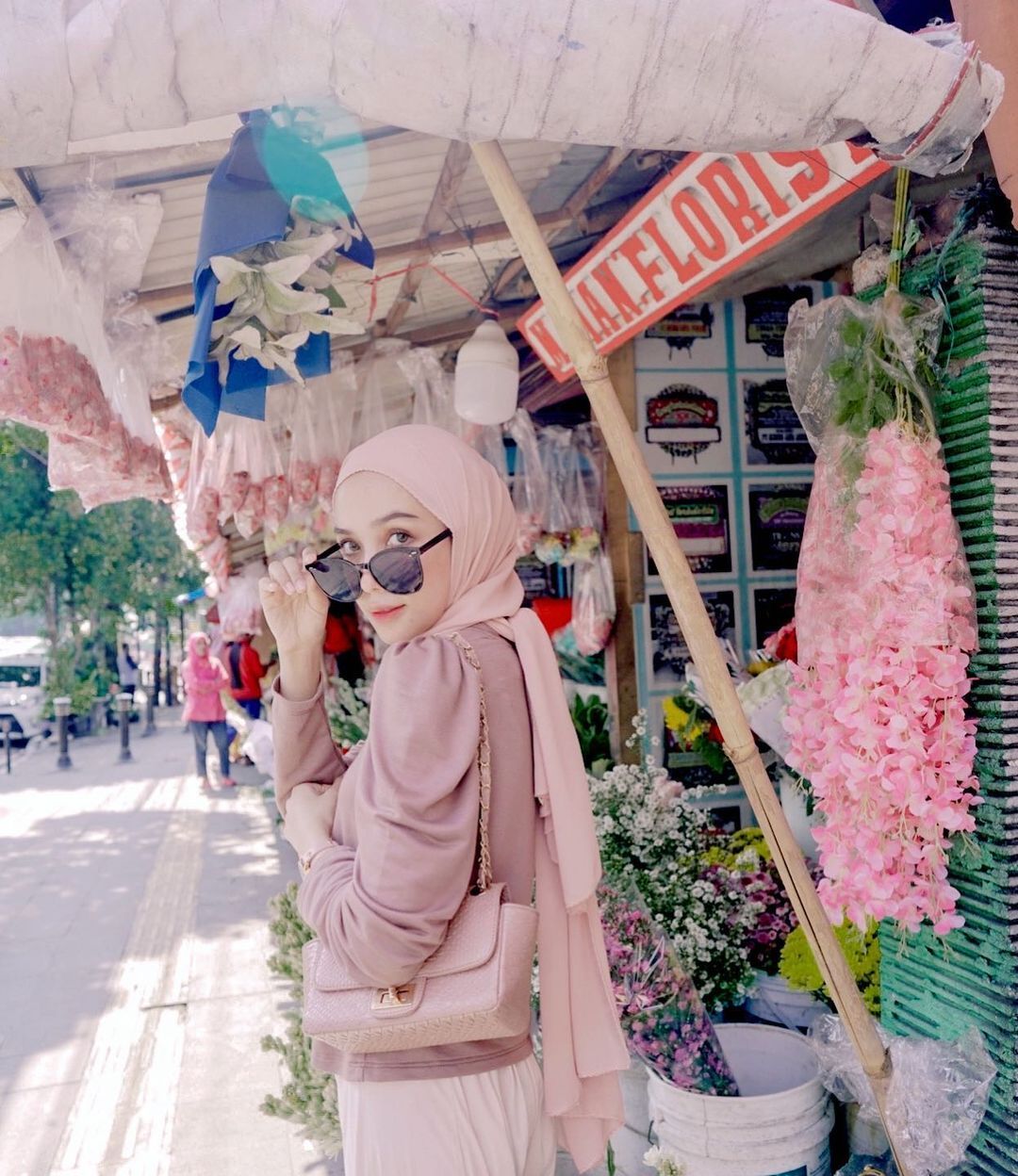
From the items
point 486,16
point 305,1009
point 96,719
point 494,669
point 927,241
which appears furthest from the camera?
point 96,719

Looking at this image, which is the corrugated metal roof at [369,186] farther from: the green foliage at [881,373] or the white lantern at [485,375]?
the green foliage at [881,373]

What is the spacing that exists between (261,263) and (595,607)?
8.71ft

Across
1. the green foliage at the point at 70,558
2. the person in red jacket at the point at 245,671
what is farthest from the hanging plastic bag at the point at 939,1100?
the green foliage at the point at 70,558

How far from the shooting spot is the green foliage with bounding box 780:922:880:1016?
2.85 m

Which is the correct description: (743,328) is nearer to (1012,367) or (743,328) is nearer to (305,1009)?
(1012,367)

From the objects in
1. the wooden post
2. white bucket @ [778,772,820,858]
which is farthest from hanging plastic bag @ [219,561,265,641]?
white bucket @ [778,772,820,858]

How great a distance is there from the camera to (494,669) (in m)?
1.67

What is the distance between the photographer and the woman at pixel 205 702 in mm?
11867

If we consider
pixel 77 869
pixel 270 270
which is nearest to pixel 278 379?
pixel 270 270

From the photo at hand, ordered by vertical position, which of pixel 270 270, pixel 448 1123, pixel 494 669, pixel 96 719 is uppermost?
pixel 270 270

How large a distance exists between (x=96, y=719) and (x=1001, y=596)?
65.3ft

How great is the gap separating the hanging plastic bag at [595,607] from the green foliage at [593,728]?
30 cm

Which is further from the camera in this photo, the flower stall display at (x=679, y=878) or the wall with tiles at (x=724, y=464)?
the wall with tiles at (x=724, y=464)

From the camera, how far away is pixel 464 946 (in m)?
1.48
